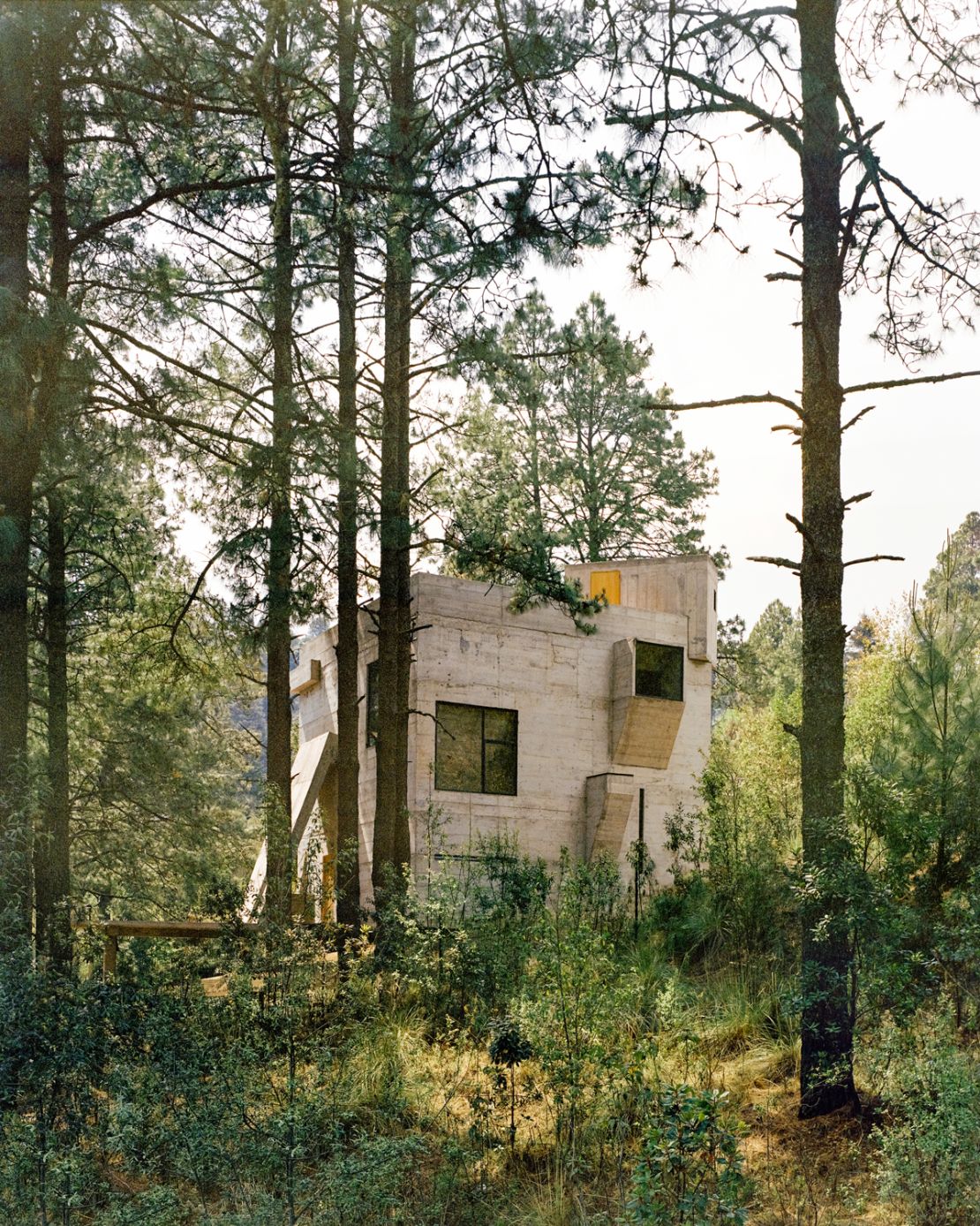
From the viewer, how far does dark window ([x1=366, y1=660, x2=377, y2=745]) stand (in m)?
16.7

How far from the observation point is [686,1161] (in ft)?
15.7

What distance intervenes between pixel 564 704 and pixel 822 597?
34.6 ft

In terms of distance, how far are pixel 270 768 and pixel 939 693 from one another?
6.63 m

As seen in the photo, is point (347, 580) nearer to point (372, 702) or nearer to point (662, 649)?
point (372, 702)

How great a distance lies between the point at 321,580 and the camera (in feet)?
41.2

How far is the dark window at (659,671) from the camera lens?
59.8 feet

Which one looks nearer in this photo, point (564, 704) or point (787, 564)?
point (787, 564)

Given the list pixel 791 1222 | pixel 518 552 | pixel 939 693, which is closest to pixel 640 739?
pixel 518 552

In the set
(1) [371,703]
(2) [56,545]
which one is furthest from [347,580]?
(1) [371,703]

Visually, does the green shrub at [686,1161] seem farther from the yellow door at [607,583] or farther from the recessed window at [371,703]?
the yellow door at [607,583]

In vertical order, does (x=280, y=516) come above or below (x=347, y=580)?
above

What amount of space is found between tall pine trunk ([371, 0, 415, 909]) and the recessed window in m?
3.70

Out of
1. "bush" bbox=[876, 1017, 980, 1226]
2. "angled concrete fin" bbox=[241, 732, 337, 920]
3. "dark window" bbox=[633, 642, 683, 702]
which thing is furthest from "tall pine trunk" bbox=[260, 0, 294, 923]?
"dark window" bbox=[633, 642, 683, 702]

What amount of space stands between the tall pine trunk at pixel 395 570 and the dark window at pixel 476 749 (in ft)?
11.4
